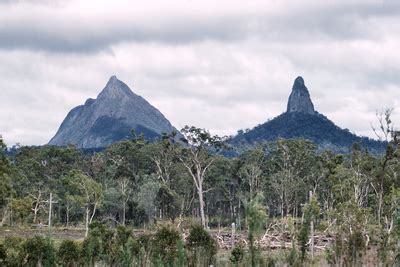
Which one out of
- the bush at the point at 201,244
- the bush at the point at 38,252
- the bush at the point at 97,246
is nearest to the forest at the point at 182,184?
the bush at the point at 201,244

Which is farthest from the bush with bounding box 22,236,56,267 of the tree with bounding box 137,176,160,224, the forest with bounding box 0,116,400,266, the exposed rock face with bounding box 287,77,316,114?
the exposed rock face with bounding box 287,77,316,114

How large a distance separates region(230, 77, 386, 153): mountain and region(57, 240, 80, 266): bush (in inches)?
5068

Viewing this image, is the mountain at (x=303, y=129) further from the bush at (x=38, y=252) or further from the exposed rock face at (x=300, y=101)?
the bush at (x=38, y=252)

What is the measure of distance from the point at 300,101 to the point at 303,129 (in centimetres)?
1771

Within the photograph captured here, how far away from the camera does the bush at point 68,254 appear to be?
1694cm

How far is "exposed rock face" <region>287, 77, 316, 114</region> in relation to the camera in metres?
174

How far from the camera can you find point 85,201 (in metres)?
42.0

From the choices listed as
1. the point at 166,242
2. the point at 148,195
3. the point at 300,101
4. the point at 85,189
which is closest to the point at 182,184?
the point at 148,195

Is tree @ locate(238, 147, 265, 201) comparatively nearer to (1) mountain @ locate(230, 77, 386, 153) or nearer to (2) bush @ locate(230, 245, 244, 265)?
(2) bush @ locate(230, 245, 244, 265)

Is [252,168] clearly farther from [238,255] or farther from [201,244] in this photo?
[238,255]

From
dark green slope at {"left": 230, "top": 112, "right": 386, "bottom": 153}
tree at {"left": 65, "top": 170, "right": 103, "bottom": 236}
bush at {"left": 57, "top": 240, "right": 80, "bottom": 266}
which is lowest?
bush at {"left": 57, "top": 240, "right": 80, "bottom": 266}

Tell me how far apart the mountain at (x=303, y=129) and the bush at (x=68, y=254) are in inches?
5068

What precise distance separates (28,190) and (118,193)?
817 centimetres

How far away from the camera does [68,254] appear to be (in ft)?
55.9
